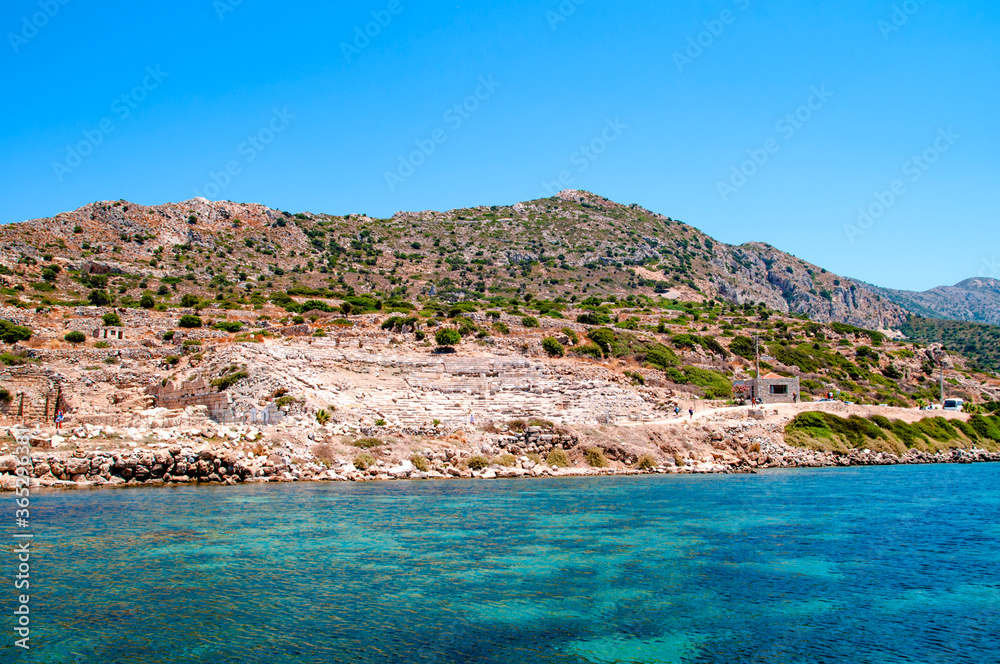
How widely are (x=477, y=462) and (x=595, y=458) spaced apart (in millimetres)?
5700

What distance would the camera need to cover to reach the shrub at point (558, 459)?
102 feet

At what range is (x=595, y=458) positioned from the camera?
3197 centimetres

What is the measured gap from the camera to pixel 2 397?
3272cm

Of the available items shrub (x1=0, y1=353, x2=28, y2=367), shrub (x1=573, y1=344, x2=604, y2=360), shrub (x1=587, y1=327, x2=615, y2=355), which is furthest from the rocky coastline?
shrub (x1=587, y1=327, x2=615, y2=355)

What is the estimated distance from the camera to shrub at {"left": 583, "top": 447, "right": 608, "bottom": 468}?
3181 centimetres

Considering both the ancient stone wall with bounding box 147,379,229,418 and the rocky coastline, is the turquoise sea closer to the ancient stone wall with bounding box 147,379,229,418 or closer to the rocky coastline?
the rocky coastline

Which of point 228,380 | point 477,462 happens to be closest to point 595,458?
point 477,462

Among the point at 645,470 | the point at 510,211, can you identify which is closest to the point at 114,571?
the point at 645,470

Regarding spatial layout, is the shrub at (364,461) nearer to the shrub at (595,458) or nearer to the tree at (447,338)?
the shrub at (595,458)

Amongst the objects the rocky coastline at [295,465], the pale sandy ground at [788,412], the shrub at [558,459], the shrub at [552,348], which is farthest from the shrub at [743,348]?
the shrub at [558,459]

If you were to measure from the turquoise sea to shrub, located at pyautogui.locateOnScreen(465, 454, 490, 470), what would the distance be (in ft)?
26.4

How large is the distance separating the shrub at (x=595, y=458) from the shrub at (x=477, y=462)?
4864 mm

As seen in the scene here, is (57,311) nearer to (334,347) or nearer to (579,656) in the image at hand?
(334,347)

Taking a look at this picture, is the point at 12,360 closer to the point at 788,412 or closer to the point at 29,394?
the point at 29,394
